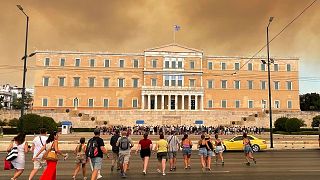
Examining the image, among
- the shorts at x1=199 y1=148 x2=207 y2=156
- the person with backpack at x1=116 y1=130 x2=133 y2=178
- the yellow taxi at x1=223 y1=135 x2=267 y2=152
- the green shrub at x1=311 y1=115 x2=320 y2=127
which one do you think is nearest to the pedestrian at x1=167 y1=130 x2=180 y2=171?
the shorts at x1=199 y1=148 x2=207 y2=156

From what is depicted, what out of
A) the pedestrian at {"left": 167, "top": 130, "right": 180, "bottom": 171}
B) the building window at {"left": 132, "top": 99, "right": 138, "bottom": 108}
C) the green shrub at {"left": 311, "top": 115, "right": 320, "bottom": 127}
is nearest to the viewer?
the pedestrian at {"left": 167, "top": 130, "right": 180, "bottom": 171}

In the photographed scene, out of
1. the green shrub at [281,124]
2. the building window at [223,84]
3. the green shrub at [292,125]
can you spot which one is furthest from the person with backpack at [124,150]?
the building window at [223,84]

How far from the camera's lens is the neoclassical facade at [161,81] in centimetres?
7831

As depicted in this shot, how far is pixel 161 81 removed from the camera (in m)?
79.8

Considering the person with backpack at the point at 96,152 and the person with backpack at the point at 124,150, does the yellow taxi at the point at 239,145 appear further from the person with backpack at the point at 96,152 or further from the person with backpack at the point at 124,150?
the person with backpack at the point at 96,152

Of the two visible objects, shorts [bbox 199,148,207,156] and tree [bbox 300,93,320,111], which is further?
tree [bbox 300,93,320,111]

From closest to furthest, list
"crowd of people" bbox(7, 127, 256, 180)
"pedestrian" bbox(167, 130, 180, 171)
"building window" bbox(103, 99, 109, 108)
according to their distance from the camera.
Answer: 1. "crowd of people" bbox(7, 127, 256, 180)
2. "pedestrian" bbox(167, 130, 180, 171)
3. "building window" bbox(103, 99, 109, 108)

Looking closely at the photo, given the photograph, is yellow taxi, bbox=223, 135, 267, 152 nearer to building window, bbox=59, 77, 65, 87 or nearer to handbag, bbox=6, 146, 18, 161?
handbag, bbox=6, 146, 18, 161

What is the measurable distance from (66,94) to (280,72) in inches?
2033

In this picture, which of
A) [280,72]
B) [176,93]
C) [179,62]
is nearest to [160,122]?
[176,93]

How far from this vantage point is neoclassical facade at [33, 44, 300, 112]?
78312 millimetres

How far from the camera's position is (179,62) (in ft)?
265

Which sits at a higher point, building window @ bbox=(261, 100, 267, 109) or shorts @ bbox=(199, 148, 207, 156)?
building window @ bbox=(261, 100, 267, 109)

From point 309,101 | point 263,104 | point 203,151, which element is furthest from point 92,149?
point 309,101
